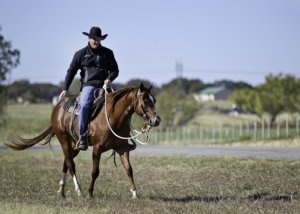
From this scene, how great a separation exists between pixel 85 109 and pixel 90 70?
93 cm

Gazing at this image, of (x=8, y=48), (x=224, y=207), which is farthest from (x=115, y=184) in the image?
(x=8, y=48)

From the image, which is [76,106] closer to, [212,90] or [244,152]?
[244,152]

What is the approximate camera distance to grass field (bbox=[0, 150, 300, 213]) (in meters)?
10.7

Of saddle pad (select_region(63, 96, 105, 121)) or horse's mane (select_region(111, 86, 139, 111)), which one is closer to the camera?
horse's mane (select_region(111, 86, 139, 111))

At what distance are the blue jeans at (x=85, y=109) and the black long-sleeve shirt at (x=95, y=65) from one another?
24 centimetres

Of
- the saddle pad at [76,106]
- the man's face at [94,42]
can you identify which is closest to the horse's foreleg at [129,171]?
the saddle pad at [76,106]

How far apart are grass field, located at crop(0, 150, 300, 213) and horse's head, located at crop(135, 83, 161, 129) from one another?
57.9 inches

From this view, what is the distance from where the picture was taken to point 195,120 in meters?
80.9

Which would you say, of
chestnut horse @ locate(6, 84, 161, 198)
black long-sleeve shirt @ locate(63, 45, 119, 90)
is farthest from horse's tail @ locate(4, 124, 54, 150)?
chestnut horse @ locate(6, 84, 161, 198)

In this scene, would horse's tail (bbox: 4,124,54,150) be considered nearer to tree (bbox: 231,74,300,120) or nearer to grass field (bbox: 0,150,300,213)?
grass field (bbox: 0,150,300,213)

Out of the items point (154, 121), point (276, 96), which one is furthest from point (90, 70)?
point (276, 96)

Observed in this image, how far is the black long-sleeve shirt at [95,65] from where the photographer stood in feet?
43.2

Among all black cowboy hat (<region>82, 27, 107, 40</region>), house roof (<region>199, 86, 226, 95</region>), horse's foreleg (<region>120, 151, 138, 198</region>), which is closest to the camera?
horse's foreleg (<region>120, 151, 138, 198</region>)

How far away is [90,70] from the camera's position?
1327 cm
